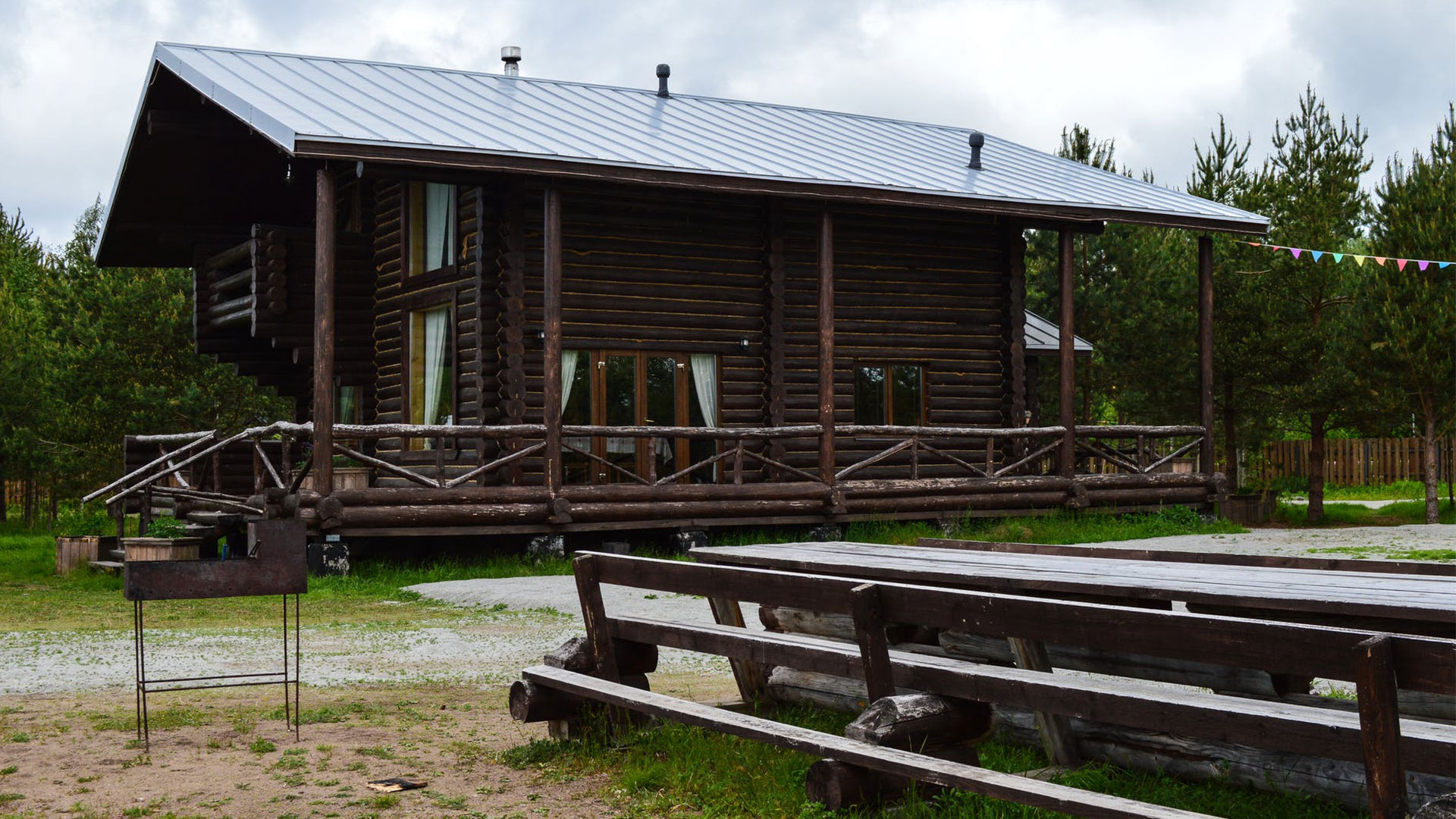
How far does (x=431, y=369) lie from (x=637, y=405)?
282 centimetres

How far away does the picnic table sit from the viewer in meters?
4.59

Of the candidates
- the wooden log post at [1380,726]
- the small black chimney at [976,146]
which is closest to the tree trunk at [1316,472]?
the small black chimney at [976,146]

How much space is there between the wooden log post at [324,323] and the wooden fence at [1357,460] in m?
27.7

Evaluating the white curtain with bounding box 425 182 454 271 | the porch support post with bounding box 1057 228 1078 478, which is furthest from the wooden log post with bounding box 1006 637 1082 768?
the white curtain with bounding box 425 182 454 271

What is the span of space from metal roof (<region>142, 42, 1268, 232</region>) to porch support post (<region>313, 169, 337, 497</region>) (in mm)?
637

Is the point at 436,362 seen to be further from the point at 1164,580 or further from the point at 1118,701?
the point at 1118,701

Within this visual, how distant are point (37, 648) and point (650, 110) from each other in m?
12.7

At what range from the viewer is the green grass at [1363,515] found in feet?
78.3

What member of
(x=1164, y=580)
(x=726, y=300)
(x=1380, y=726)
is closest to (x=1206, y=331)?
(x=726, y=300)

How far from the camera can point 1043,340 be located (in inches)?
969

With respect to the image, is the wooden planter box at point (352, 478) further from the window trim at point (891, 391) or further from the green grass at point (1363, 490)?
the green grass at point (1363, 490)

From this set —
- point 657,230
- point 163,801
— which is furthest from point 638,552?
point 163,801

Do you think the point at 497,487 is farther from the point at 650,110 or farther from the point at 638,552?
the point at 650,110

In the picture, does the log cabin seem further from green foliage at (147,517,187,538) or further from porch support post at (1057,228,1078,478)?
green foliage at (147,517,187,538)
